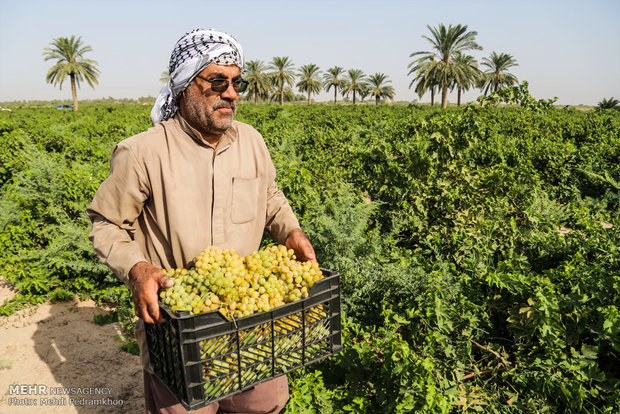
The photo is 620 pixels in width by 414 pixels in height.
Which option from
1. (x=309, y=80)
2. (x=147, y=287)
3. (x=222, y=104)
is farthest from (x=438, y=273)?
(x=309, y=80)

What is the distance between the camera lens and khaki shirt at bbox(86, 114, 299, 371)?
1.85 metres

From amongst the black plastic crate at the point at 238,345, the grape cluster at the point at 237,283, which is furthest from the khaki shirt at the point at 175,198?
the black plastic crate at the point at 238,345

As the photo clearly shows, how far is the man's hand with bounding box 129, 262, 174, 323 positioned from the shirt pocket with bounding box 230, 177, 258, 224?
55 centimetres

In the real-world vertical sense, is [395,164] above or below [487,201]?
above

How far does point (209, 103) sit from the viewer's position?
199 centimetres

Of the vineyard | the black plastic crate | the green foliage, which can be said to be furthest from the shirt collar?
the green foliage

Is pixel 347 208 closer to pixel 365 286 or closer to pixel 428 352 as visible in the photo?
pixel 365 286

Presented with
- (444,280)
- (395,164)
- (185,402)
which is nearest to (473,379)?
(444,280)

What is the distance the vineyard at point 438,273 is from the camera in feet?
8.63

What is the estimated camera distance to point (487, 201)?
15.7 feet

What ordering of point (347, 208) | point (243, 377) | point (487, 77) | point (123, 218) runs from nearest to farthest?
point (243, 377) → point (123, 218) → point (347, 208) → point (487, 77)

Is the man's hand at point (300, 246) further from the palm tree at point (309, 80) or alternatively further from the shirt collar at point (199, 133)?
the palm tree at point (309, 80)

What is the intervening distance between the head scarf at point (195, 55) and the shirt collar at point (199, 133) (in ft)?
0.40

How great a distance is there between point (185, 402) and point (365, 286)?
2.15 metres
